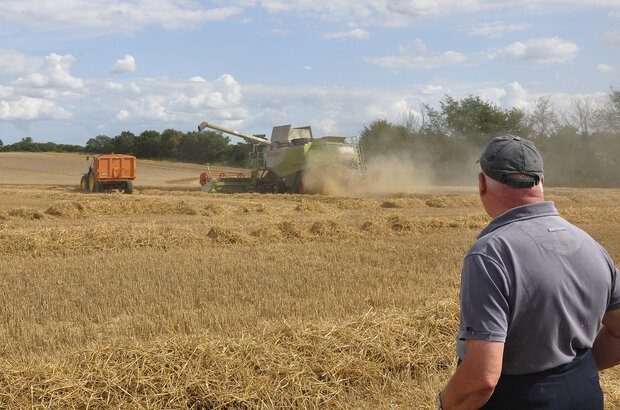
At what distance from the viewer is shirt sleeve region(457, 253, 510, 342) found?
5.80ft

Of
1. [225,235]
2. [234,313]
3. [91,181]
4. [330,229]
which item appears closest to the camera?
[234,313]

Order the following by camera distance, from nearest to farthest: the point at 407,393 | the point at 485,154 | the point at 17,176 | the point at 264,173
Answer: the point at 485,154, the point at 407,393, the point at 264,173, the point at 17,176

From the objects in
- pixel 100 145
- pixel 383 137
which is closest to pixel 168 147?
pixel 100 145

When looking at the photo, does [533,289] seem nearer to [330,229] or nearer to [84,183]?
[330,229]

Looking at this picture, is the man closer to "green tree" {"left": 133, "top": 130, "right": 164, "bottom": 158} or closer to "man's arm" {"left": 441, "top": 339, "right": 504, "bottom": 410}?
"man's arm" {"left": 441, "top": 339, "right": 504, "bottom": 410}

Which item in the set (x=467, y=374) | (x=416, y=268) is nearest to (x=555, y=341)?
(x=467, y=374)

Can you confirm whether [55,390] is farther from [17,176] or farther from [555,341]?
[17,176]


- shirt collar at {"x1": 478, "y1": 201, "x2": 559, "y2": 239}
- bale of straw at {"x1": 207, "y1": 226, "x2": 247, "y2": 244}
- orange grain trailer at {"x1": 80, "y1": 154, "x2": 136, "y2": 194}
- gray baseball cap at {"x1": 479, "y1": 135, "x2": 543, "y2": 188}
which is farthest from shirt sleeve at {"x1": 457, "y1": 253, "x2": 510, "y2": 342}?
orange grain trailer at {"x1": 80, "y1": 154, "x2": 136, "y2": 194}

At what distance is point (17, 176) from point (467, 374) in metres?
44.9

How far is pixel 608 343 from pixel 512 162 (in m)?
0.80

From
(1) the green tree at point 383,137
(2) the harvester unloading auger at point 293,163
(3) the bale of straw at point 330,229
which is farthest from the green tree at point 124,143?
(3) the bale of straw at point 330,229

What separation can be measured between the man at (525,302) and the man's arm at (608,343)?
0.14 meters

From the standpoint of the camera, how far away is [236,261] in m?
8.48

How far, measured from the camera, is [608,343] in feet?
6.93
